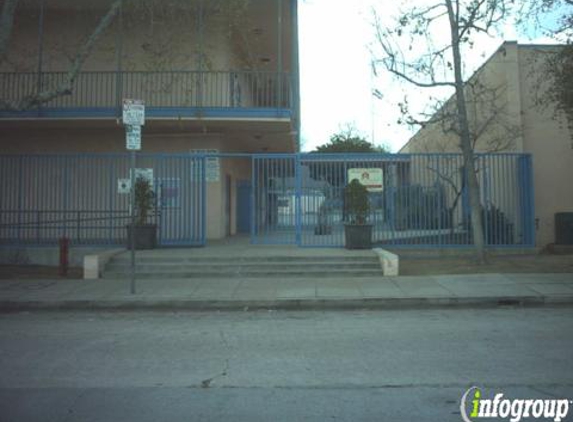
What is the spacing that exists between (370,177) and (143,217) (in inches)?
251

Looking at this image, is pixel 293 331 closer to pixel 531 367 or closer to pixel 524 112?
pixel 531 367

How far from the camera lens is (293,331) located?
8.08 metres

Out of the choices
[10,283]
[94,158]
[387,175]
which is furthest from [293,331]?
[94,158]

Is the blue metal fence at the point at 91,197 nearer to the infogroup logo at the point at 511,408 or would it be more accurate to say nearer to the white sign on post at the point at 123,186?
the white sign on post at the point at 123,186

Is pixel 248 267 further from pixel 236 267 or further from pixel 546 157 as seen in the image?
pixel 546 157

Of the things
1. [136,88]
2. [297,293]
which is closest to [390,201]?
[297,293]

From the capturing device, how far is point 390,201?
1619 centimetres

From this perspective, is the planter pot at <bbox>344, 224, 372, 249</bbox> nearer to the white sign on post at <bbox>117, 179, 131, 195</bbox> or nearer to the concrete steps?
the concrete steps

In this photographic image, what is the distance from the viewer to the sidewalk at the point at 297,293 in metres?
10.1

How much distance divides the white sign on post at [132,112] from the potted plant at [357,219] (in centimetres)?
638

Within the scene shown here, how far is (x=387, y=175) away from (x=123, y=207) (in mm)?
7767

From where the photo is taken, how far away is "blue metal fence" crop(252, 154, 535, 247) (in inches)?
627

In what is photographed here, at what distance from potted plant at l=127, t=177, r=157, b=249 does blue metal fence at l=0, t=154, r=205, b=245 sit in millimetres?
889

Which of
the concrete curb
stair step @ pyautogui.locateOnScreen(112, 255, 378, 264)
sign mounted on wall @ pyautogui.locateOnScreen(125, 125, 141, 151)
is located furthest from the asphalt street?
stair step @ pyautogui.locateOnScreen(112, 255, 378, 264)
